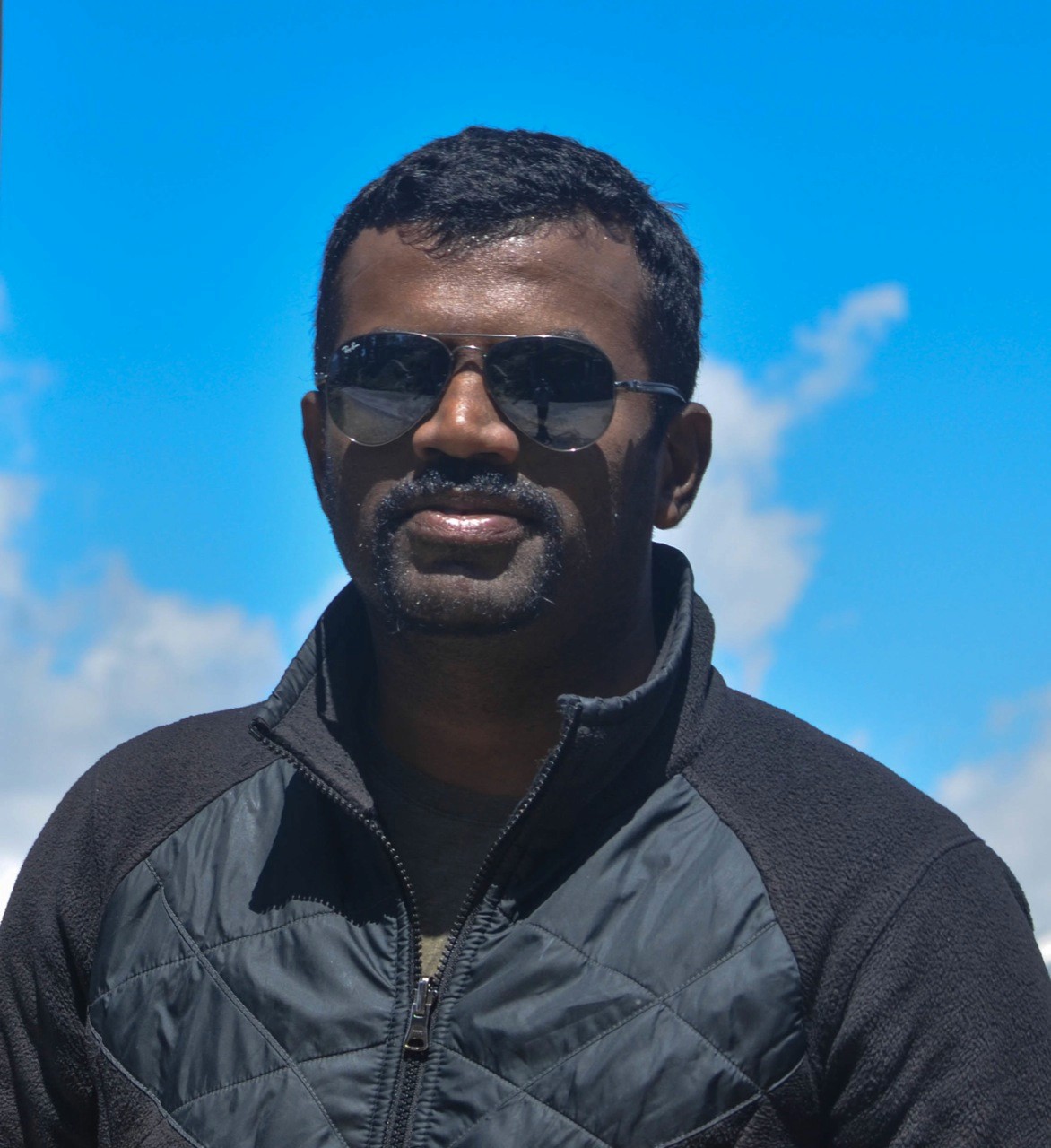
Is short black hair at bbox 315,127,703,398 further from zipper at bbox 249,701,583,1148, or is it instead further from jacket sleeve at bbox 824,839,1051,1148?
jacket sleeve at bbox 824,839,1051,1148

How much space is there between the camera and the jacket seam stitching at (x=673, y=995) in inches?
101

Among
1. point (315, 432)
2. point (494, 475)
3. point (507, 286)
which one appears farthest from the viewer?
point (315, 432)

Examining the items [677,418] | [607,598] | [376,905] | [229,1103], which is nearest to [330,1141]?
[229,1103]

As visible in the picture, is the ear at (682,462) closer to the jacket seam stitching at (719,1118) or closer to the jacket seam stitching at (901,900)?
the jacket seam stitching at (901,900)

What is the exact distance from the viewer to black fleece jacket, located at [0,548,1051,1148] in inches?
102

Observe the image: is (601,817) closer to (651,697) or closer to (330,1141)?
(651,697)

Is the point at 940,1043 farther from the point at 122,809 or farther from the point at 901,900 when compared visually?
the point at 122,809

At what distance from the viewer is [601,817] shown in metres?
2.98

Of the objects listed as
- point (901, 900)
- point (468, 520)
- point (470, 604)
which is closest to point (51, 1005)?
point (470, 604)

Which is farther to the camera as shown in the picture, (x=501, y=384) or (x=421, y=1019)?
(x=501, y=384)

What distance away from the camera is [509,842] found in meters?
2.87

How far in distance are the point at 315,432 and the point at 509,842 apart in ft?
4.24

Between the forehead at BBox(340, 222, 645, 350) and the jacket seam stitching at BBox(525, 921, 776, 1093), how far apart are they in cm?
126

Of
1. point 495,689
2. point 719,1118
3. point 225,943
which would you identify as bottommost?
point 719,1118
